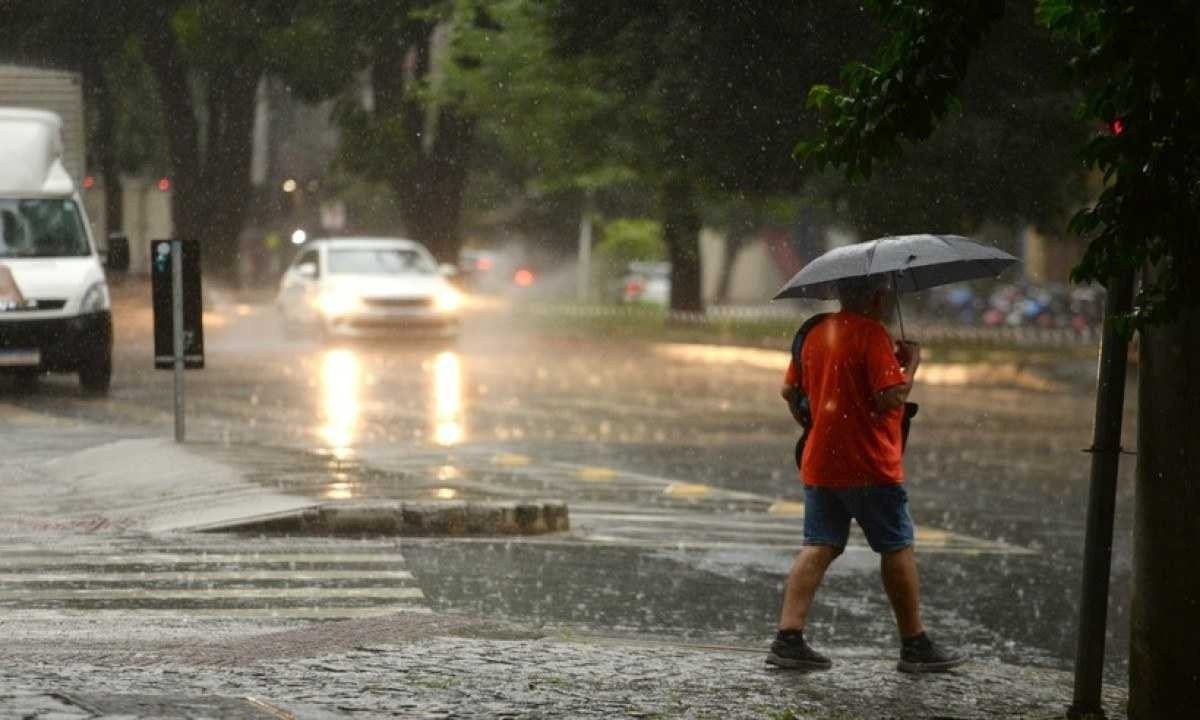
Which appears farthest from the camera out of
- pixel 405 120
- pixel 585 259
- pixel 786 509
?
pixel 585 259

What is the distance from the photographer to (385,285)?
115 ft

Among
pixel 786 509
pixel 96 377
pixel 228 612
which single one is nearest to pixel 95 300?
pixel 96 377

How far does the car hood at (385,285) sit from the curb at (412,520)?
69.8 ft

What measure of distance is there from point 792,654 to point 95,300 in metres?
16.1

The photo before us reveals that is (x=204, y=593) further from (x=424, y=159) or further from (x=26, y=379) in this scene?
(x=424, y=159)

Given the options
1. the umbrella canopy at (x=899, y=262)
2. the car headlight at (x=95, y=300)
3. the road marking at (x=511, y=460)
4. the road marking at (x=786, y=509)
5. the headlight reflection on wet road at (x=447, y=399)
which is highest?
the umbrella canopy at (x=899, y=262)

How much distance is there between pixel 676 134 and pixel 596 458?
1632cm

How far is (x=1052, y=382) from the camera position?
3288cm

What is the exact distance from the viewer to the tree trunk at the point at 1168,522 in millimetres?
7758

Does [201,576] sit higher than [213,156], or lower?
lower

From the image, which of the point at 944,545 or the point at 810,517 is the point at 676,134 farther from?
the point at 810,517

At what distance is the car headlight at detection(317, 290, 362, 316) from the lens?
114 feet

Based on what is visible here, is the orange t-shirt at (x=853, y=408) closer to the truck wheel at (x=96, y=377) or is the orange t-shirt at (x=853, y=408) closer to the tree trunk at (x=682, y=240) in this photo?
the truck wheel at (x=96, y=377)

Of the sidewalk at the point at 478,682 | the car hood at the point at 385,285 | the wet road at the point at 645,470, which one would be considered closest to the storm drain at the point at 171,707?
the sidewalk at the point at 478,682
